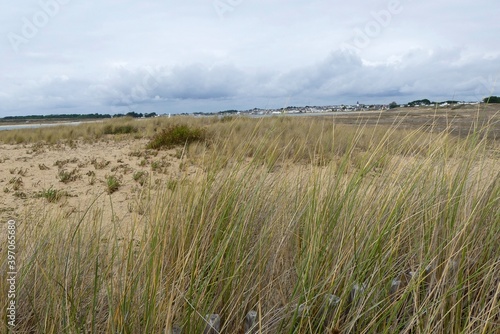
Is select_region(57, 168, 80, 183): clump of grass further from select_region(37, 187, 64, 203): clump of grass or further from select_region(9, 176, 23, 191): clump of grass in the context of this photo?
select_region(37, 187, 64, 203): clump of grass

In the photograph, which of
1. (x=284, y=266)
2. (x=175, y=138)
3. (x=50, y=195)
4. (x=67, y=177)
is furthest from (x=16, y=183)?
(x=284, y=266)

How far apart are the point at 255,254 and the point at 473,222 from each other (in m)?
1.15

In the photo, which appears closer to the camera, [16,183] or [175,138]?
[16,183]

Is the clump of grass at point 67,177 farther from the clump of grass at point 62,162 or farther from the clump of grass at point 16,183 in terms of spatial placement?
the clump of grass at point 62,162

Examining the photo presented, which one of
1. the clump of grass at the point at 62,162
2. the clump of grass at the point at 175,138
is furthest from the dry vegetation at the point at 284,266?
the clump of grass at the point at 175,138

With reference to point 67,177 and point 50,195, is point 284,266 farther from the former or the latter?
point 67,177

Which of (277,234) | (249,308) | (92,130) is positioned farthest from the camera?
(92,130)

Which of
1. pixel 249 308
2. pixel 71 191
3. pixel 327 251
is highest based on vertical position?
pixel 327 251

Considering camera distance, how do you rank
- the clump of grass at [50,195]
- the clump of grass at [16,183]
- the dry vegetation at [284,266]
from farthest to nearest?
the clump of grass at [16,183] < the clump of grass at [50,195] < the dry vegetation at [284,266]

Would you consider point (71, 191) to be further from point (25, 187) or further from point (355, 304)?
point (355, 304)

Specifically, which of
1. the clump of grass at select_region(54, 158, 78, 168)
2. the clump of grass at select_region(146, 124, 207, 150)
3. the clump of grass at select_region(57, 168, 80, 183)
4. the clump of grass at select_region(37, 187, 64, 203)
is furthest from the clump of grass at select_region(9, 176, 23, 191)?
the clump of grass at select_region(146, 124, 207, 150)

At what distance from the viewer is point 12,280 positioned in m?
1.68

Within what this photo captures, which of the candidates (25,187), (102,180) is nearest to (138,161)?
(102,180)

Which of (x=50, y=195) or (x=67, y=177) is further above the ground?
(x=50, y=195)
